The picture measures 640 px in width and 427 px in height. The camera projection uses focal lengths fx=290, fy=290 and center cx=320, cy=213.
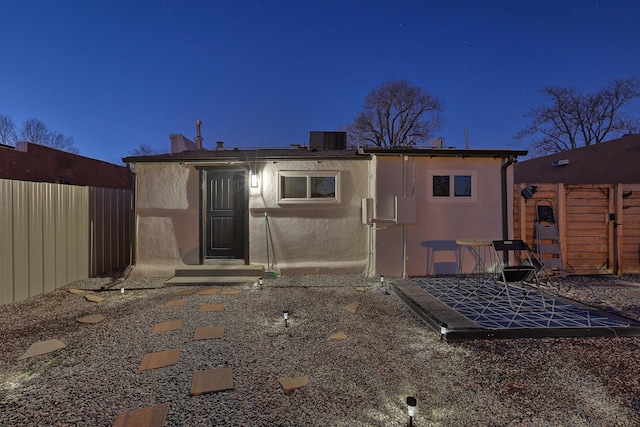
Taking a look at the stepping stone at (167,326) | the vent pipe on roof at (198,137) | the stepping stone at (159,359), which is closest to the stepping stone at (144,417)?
the stepping stone at (159,359)

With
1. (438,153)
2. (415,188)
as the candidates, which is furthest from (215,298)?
(438,153)

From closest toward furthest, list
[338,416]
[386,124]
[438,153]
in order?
1. [338,416]
2. [438,153]
3. [386,124]

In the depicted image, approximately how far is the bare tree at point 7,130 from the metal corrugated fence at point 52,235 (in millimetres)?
21000

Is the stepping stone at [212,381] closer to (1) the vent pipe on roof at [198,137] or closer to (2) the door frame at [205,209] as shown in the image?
(2) the door frame at [205,209]

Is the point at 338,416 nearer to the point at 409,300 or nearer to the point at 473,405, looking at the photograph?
the point at 473,405

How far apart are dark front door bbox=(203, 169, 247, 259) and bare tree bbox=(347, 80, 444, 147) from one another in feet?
53.7

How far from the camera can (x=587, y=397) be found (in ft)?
7.74

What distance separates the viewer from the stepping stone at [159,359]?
2.91 meters

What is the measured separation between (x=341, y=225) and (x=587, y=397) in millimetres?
5121

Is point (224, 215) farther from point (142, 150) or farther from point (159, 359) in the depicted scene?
point (142, 150)

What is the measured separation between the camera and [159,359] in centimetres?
304

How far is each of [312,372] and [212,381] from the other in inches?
35.8

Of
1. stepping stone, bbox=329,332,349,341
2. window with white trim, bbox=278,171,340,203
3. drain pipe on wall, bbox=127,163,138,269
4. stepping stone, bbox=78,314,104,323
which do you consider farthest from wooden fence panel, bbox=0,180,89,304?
stepping stone, bbox=329,332,349,341

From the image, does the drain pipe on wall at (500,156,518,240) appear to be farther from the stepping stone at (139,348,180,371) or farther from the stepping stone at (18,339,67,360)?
the stepping stone at (18,339,67,360)
